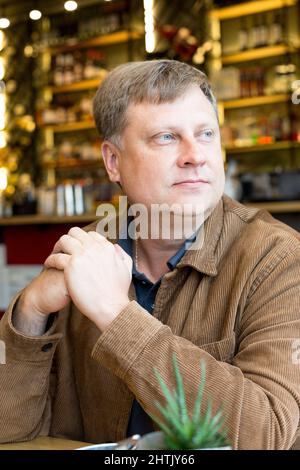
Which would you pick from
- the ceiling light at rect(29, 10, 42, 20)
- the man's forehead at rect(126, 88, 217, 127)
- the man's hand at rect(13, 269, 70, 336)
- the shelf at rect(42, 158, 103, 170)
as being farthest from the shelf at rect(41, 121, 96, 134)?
the man's hand at rect(13, 269, 70, 336)

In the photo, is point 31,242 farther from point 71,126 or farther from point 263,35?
point 263,35

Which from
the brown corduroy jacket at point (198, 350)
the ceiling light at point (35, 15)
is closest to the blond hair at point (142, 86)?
the brown corduroy jacket at point (198, 350)

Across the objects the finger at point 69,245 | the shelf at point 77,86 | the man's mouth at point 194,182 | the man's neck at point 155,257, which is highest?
Answer: the shelf at point 77,86

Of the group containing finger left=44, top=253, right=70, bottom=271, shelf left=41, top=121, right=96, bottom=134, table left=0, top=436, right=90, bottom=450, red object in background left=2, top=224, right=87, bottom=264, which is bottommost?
red object in background left=2, top=224, right=87, bottom=264

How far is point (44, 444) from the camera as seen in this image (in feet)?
3.92

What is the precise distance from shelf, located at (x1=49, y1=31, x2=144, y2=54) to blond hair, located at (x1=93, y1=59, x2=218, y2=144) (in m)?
5.62

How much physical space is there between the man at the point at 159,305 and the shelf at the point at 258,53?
4.94 m

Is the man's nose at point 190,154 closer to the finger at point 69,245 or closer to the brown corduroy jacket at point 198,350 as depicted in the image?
the brown corduroy jacket at point 198,350

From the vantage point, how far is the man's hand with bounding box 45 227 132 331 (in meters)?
1.04

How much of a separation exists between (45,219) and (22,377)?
3.33 metres

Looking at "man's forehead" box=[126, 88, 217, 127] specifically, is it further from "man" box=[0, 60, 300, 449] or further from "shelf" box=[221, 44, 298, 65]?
"shelf" box=[221, 44, 298, 65]

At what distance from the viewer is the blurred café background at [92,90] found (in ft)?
15.3

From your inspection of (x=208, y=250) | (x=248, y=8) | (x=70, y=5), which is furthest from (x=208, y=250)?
(x=70, y=5)

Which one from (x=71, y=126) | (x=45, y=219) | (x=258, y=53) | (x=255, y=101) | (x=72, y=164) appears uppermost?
(x=258, y=53)
